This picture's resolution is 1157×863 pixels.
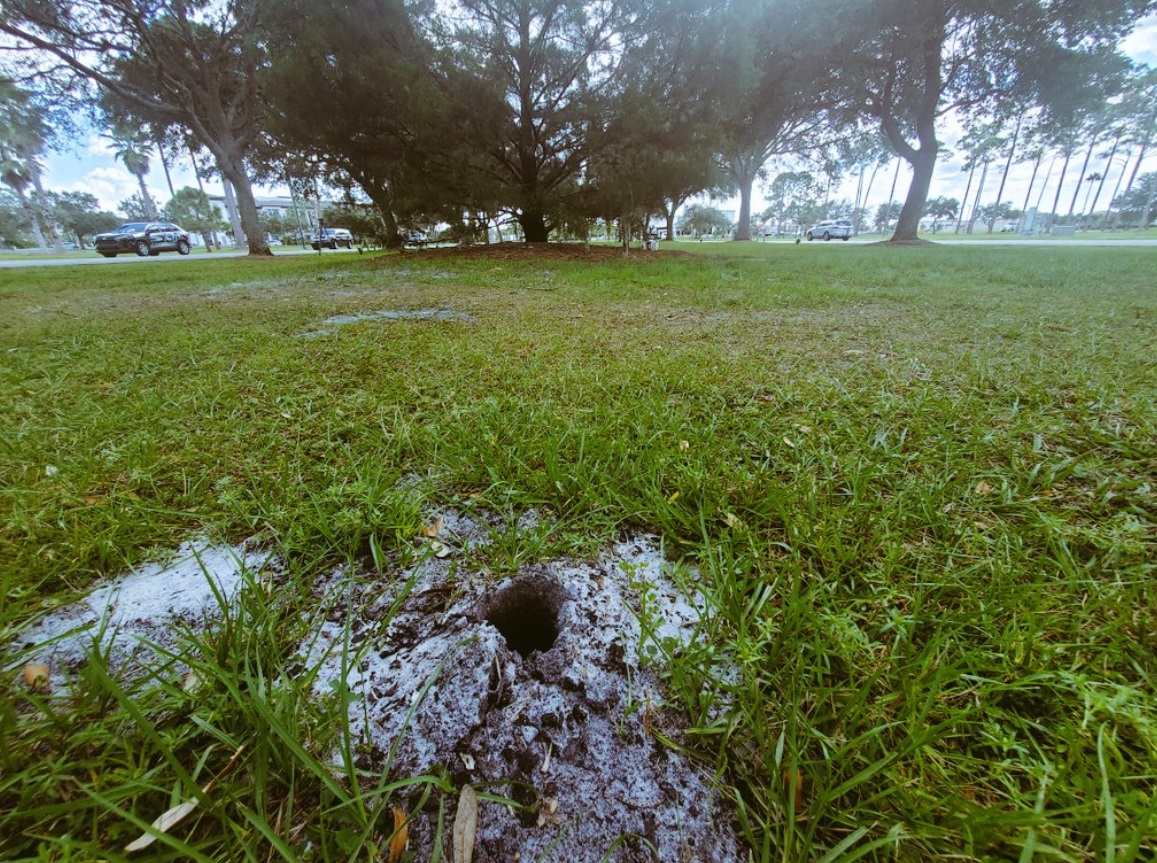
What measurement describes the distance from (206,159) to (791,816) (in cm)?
2579

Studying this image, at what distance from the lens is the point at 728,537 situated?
1.09m

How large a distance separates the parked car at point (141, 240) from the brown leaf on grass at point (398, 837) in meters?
23.3

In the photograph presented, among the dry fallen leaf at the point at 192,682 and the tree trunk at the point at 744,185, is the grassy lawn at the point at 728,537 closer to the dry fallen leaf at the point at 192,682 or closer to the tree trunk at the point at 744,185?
the dry fallen leaf at the point at 192,682

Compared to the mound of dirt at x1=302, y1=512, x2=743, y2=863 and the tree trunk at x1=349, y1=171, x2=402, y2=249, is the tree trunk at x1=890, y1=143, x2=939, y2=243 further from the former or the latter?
the mound of dirt at x1=302, y1=512, x2=743, y2=863

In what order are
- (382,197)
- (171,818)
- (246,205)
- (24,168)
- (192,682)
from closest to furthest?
(171,818) < (192,682) < (382,197) < (246,205) < (24,168)

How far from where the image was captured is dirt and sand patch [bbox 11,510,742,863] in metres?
0.62

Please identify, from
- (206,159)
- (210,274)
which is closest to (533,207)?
(210,274)

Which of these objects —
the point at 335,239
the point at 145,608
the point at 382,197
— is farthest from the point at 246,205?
the point at 145,608

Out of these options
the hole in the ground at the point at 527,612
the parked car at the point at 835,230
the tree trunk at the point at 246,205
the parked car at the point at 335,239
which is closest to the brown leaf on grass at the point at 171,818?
the hole in the ground at the point at 527,612

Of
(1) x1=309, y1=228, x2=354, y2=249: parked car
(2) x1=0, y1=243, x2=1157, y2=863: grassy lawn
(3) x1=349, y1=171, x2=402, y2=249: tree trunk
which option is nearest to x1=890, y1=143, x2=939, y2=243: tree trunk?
(3) x1=349, y1=171, x2=402, y2=249: tree trunk

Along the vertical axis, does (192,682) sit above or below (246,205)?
below

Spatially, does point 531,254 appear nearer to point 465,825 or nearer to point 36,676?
point 36,676

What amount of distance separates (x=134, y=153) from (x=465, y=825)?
158 feet

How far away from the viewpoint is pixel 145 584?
996 millimetres
